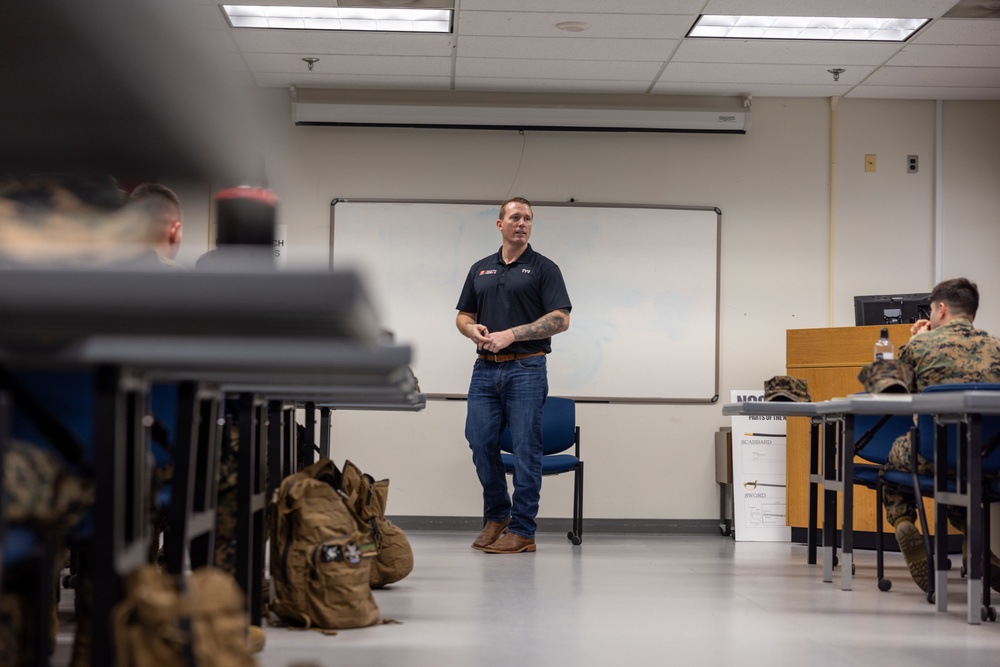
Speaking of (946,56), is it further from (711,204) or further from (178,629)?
(178,629)

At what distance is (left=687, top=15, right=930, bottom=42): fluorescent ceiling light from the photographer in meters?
5.05

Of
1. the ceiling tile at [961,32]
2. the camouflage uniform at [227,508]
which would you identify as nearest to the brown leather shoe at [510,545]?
the camouflage uniform at [227,508]

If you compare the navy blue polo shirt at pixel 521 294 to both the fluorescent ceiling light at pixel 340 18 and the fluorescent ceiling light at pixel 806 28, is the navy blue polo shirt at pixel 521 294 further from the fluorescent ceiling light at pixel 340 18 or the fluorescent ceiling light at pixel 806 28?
the fluorescent ceiling light at pixel 806 28

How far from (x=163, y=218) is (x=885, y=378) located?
2.76 m

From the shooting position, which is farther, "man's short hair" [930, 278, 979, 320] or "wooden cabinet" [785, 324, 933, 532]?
"wooden cabinet" [785, 324, 933, 532]

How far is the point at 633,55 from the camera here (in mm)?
5461

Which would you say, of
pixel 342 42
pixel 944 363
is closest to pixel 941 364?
pixel 944 363

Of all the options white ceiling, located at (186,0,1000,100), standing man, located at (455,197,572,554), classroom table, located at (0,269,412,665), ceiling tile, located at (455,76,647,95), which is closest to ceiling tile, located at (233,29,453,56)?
white ceiling, located at (186,0,1000,100)

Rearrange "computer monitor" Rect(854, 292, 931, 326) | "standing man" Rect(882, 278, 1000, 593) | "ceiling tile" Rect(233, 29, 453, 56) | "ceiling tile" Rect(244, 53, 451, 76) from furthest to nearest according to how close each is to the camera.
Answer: "ceiling tile" Rect(244, 53, 451, 76), "ceiling tile" Rect(233, 29, 453, 56), "computer monitor" Rect(854, 292, 931, 326), "standing man" Rect(882, 278, 1000, 593)

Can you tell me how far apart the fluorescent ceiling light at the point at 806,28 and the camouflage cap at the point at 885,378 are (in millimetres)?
2220

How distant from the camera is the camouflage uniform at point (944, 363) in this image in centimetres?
359

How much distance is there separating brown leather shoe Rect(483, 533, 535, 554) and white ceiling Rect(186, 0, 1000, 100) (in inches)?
97.8

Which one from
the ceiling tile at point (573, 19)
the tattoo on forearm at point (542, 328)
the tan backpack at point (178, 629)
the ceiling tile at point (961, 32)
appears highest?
the ceiling tile at point (961, 32)

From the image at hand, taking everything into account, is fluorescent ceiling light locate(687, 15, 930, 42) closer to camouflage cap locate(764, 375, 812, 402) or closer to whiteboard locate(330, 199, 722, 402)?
whiteboard locate(330, 199, 722, 402)
